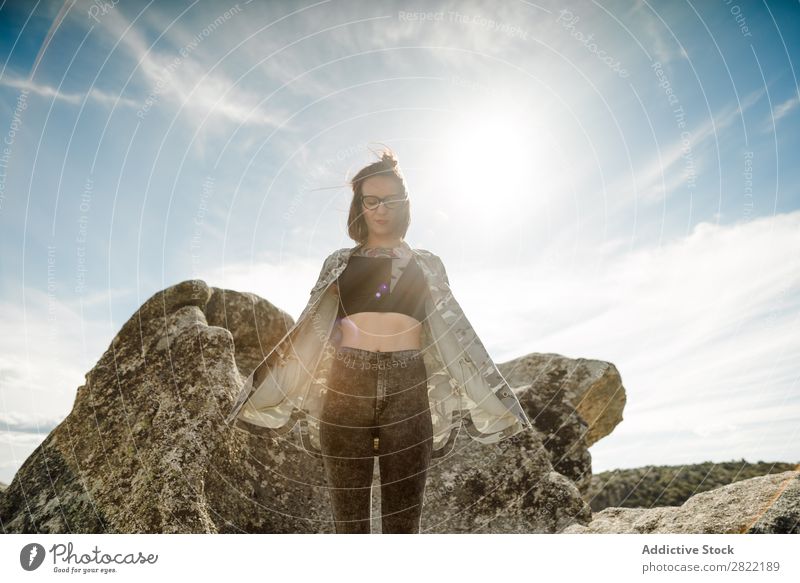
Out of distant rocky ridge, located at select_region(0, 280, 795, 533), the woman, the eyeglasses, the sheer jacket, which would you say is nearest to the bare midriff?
the woman

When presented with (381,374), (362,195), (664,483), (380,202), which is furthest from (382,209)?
(664,483)

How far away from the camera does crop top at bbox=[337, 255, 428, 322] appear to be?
10.4 feet

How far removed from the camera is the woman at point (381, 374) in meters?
2.85

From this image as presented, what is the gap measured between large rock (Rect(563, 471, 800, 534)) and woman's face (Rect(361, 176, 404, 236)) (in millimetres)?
3099

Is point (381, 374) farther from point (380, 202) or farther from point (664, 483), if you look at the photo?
point (664, 483)

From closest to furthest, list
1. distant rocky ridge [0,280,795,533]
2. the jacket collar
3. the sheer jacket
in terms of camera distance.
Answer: the sheer jacket → the jacket collar → distant rocky ridge [0,280,795,533]

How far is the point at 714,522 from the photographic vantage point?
3.31m

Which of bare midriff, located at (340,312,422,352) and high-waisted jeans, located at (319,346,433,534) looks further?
bare midriff, located at (340,312,422,352)

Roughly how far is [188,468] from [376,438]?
184 cm

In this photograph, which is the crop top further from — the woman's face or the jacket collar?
the woman's face

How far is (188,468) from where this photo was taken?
12.3 feet

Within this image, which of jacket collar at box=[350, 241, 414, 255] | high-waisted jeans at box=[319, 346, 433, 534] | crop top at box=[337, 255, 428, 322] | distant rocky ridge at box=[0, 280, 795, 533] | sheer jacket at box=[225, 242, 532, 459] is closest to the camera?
high-waisted jeans at box=[319, 346, 433, 534]
